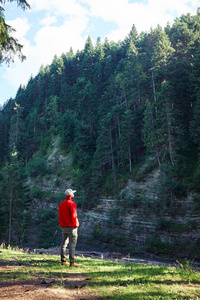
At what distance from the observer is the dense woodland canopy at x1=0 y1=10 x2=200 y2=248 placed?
2744cm

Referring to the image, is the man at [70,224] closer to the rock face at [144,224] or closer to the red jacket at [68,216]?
the red jacket at [68,216]

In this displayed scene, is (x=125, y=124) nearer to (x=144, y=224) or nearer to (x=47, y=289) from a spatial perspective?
(x=144, y=224)

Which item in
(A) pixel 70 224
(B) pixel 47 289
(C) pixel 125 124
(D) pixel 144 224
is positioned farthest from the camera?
(C) pixel 125 124

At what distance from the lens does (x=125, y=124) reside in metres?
35.4

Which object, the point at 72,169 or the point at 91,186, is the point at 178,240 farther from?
the point at 72,169

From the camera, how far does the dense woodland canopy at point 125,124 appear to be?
27.4 metres

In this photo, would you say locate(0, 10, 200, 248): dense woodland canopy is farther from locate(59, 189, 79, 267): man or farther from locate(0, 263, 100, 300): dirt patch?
locate(0, 263, 100, 300): dirt patch

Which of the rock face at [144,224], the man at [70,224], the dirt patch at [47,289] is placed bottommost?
the rock face at [144,224]

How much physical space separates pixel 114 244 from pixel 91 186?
12491 mm

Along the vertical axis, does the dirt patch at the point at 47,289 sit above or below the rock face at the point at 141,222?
above

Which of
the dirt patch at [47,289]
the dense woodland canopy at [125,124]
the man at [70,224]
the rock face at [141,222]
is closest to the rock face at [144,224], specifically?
the rock face at [141,222]

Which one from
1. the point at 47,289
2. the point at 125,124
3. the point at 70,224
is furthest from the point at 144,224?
the point at 47,289

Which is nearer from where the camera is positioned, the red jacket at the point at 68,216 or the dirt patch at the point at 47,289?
the dirt patch at the point at 47,289

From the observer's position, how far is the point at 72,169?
154ft
